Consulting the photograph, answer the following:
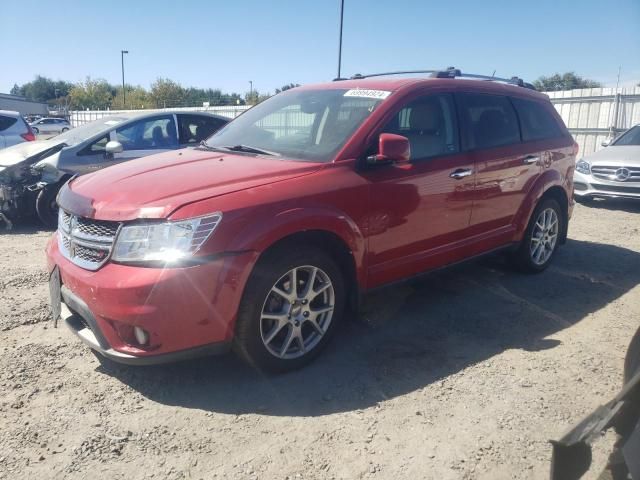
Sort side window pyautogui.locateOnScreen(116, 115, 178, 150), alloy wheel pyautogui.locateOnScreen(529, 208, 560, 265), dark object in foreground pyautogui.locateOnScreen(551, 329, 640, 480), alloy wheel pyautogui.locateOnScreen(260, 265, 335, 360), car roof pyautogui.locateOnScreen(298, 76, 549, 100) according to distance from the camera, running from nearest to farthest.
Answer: dark object in foreground pyautogui.locateOnScreen(551, 329, 640, 480), alloy wheel pyautogui.locateOnScreen(260, 265, 335, 360), car roof pyautogui.locateOnScreen(298, 76, 549, 100), alloy wheel pyautogui.locateOnScreen(529, 208, 560, 265), side window pyautogui.locateOnScreen(116, 115, 178, 150)

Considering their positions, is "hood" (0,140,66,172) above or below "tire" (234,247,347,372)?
above

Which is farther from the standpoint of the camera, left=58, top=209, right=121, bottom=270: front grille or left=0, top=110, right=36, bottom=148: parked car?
left=0, top=110, right=36, bottom=148: parked car

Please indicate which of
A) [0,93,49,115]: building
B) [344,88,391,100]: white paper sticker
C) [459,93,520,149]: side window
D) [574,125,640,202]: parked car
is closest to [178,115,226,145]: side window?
[344,88,391,100]: white paper sticker

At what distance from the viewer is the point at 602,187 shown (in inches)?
372

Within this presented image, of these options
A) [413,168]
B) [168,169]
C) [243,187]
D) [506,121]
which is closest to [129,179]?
[168,169]

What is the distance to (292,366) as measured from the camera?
332cm

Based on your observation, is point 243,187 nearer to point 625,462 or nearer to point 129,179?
point 129,179

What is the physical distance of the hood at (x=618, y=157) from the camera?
365 inches

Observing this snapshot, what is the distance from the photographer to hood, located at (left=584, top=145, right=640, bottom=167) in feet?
30.4

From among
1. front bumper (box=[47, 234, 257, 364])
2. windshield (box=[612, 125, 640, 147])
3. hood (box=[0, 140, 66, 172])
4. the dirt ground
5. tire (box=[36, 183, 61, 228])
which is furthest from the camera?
windshield (box=[612, 125, 640, 147])

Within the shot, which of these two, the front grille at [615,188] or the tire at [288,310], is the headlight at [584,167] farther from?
the tire at [288,310]

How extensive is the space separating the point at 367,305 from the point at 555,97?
1301 cm

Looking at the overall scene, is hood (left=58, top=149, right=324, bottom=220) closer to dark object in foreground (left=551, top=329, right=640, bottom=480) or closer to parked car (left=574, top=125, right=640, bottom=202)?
dark object in foreground (left=551, top=329, right=640, bottom=480)

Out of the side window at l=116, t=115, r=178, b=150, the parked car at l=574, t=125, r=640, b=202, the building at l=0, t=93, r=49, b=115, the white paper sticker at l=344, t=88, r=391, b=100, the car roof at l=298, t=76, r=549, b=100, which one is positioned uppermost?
the building at l=0, t=93, r=49, b=115
